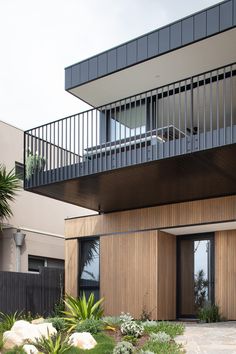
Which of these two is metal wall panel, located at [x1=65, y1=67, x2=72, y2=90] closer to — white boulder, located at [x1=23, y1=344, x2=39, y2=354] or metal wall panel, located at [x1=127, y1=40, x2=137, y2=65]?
metal wall panel, located at [x1=127, y1=40, x2=137, y2=65]

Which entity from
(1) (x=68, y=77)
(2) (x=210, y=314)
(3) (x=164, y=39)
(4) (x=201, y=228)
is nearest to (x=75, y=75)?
(1) (x=68, y=77)

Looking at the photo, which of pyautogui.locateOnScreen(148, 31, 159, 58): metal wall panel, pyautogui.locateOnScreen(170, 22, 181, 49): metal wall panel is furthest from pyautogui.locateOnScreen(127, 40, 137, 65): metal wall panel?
pyautogui.locateOnScreen(170, 22, 181, 49): metal wall panel

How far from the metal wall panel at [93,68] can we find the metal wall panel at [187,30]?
8.37 ft

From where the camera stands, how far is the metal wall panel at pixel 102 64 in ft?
43.3

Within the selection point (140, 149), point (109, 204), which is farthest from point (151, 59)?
point (109, 204)

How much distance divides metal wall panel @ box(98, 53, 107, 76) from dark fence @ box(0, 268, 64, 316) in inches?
222

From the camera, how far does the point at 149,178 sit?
1185 cm

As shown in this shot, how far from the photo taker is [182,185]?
12227mm

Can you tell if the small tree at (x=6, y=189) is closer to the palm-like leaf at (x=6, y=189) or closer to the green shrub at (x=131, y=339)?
the palm-like leaf at (x=6, y=189)

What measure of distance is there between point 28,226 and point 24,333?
917 cm

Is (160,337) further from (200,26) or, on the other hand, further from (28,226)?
(28,226)

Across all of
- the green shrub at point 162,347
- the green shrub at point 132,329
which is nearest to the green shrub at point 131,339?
the green shrub at point 132,329

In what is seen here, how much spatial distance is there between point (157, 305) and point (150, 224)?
202cm

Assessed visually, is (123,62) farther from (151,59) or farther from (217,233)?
(217,233)
